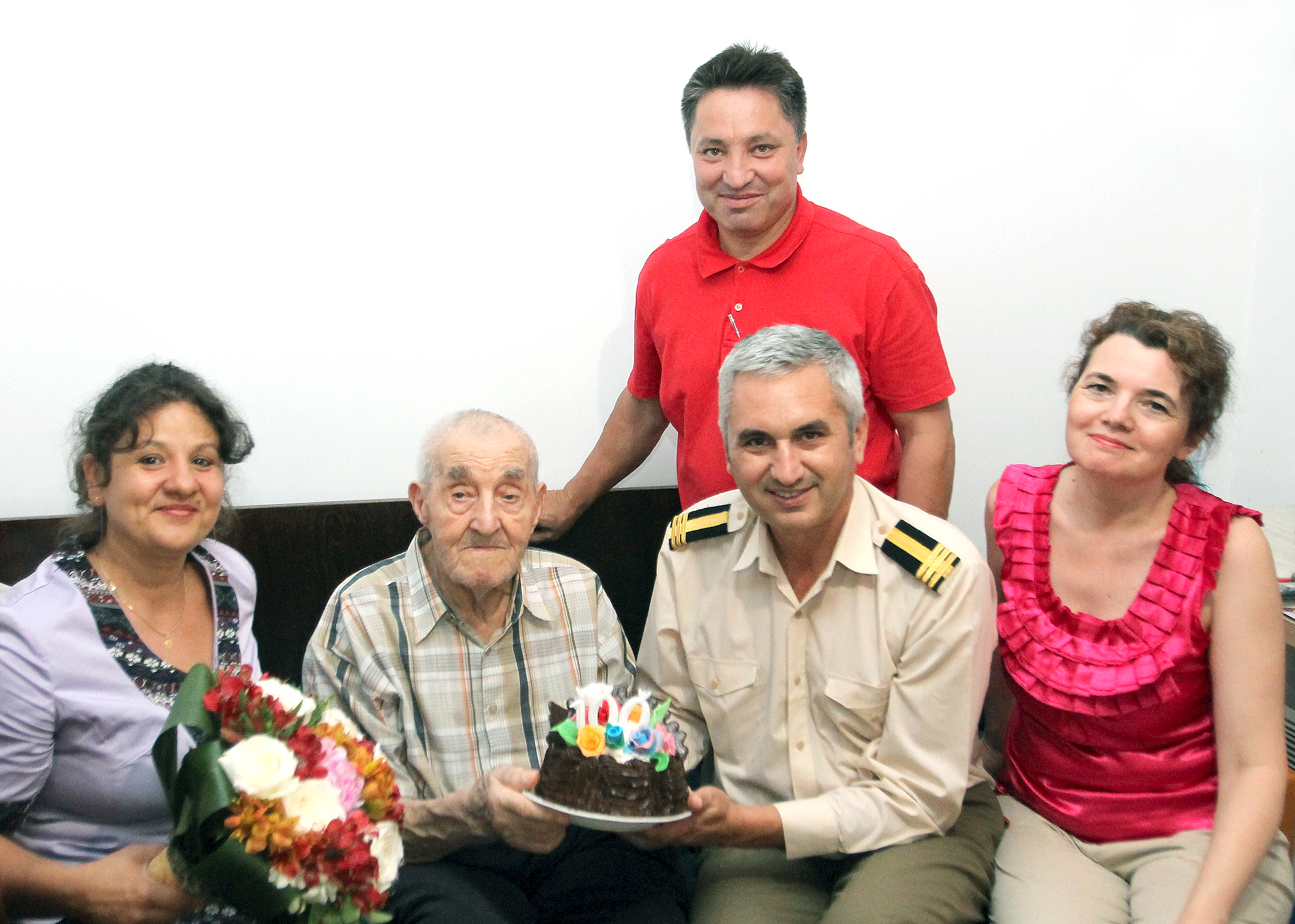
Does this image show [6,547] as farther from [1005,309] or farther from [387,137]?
[1005,309]

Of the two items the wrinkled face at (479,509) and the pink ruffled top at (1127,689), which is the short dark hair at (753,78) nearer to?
the wrinkled face at (479,509)

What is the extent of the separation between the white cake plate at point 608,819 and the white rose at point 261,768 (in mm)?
418

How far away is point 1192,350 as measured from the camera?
80.0 inches

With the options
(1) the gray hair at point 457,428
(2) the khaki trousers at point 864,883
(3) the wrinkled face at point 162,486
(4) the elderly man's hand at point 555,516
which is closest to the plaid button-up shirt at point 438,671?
(1) the gray hair at point 457,428

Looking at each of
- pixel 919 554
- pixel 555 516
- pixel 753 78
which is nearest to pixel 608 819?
pixel 919 554

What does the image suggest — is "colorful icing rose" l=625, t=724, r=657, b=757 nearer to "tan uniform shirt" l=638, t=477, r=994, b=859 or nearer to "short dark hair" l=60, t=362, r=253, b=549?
"tan uniform shirt" l=638, t=477, r=994, b=859

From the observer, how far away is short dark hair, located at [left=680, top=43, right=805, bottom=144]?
239 centimetres

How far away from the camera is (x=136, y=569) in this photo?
6.48ft

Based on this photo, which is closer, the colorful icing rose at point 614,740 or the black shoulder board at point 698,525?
the colorful icing rose at point 614,740

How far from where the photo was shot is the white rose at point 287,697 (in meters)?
1.68

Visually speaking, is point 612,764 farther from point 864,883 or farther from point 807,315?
point 807,315

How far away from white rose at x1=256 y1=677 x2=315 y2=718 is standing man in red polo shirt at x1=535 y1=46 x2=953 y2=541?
116cm

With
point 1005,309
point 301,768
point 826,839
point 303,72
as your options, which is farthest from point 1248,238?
point 301,768

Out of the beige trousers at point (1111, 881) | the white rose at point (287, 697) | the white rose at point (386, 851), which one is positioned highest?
the white rose at point (287, 697)
